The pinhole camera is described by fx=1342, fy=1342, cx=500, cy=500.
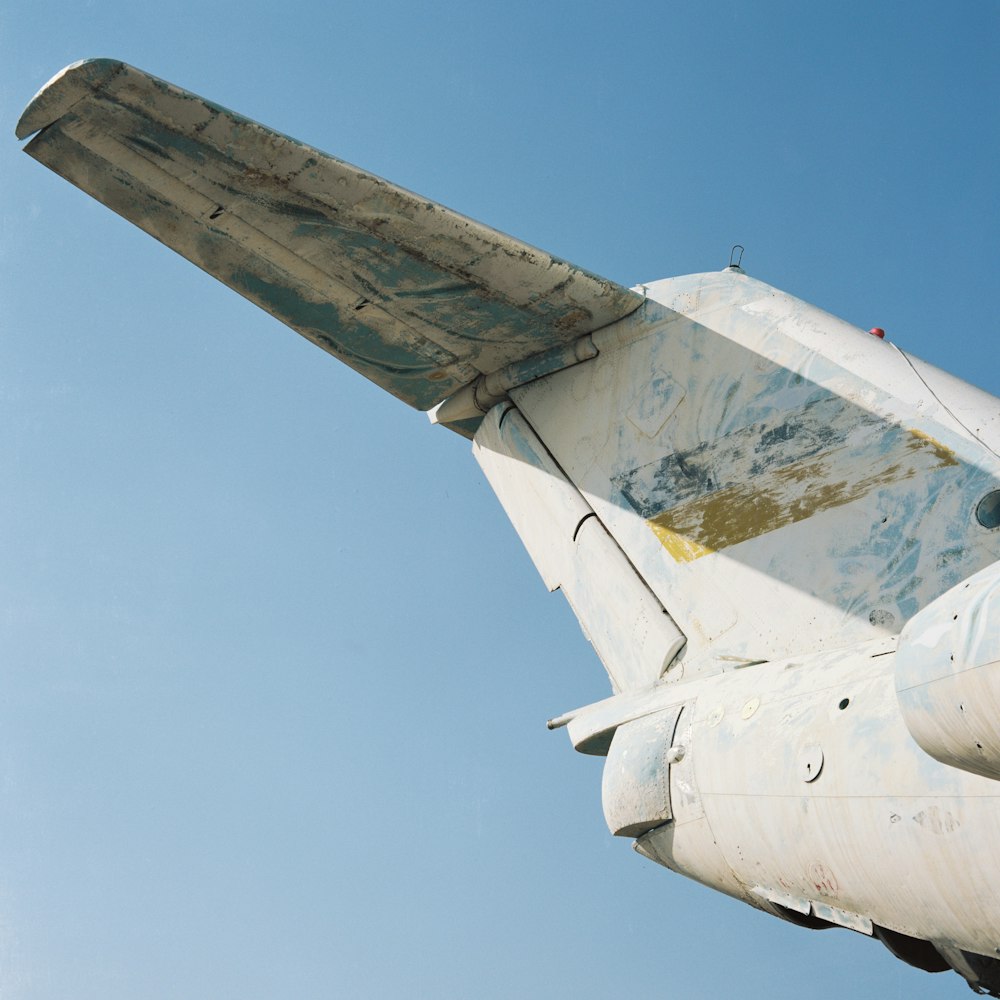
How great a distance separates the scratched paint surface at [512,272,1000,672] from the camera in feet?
16.5

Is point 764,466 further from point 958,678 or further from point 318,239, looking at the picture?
point 958,678

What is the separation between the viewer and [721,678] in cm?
512

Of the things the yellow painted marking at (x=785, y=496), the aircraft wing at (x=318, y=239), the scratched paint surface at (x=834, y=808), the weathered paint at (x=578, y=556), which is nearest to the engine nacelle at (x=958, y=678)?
the scratched paint surface at (x=834, y=808)

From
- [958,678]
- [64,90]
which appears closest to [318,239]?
[64,90]

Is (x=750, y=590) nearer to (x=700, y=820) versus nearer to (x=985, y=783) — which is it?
(x=700, y=820)

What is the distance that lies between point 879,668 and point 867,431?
133 centimetres

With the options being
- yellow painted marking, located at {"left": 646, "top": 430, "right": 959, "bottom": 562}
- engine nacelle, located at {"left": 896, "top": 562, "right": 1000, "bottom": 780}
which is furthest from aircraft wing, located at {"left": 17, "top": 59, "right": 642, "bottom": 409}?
engine nacelle, located at {"left": 896, "top": 562, "right": 1000, "bottom": 780}

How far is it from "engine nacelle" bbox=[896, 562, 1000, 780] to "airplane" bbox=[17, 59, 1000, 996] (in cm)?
3

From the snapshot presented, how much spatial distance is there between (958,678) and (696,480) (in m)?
2.52

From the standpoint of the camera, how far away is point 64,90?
195 inches

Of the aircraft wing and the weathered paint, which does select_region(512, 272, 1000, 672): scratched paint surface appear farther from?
the aircraft wing

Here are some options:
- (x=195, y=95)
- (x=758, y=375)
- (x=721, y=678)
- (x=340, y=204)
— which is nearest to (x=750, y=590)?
(x=721, y=678)

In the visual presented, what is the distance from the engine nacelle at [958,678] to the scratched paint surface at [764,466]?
4.69 ft

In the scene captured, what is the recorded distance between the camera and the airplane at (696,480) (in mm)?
4125
